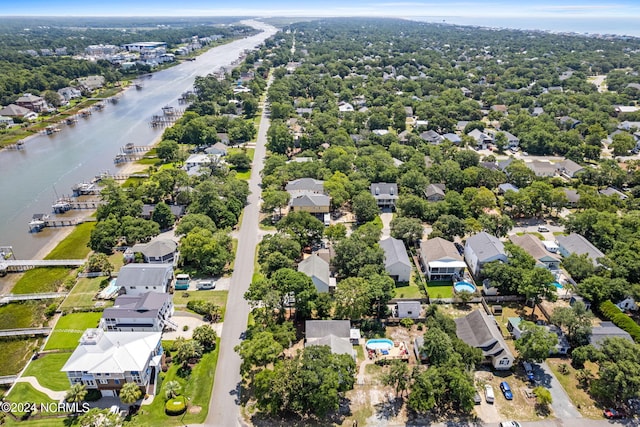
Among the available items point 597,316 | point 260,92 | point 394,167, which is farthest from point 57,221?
point 260,92

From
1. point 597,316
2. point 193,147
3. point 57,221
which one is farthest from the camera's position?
point 193,147

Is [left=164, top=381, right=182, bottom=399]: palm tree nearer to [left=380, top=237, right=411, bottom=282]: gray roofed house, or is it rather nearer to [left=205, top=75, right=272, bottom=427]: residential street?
[left=205, top=75, right=272, bottom=427]: residential street

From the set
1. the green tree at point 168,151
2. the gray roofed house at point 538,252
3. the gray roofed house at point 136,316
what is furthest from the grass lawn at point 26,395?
the green tree at point 168,151

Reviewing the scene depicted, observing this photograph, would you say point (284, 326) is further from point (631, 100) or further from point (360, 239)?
point (631, 100)

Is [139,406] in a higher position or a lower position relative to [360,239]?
lower

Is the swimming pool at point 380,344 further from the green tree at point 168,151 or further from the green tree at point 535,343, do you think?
the green tree at point 168,151

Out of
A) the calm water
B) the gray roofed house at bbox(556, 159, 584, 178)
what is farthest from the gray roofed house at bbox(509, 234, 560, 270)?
the calm water
